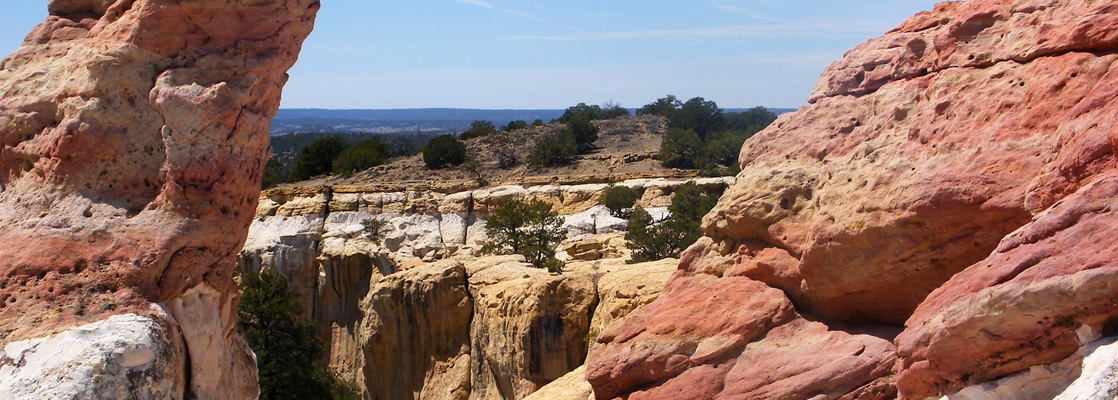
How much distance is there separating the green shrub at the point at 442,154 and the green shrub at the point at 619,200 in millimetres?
17659

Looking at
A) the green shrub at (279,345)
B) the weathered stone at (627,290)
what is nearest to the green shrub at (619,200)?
the green shrub at (279,345)

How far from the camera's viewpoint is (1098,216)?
6.86 metres

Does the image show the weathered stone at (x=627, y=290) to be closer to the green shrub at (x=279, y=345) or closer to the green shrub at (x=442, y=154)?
the green shrub at (x=279, y=345)

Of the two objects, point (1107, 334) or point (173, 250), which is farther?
point (173, 250)

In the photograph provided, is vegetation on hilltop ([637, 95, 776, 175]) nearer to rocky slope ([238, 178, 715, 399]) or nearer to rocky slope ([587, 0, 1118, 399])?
rocky slope ([238, 178, 715, 399])

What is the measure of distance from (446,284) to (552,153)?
28.8 m

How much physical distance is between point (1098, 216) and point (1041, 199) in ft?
3.01

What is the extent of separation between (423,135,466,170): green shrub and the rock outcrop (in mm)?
46785

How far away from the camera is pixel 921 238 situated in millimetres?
Result: 9086

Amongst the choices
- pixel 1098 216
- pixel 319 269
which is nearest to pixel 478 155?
pixel 319 269

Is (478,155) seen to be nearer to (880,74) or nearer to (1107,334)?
(880,74)

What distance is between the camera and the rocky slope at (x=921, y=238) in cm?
702

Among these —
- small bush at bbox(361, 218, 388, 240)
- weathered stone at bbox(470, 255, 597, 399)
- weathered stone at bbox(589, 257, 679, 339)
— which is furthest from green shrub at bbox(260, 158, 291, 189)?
weathered stone at bbox(589, 257, 679, 339)

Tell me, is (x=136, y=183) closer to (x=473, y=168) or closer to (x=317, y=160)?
(x=473, y=168)
